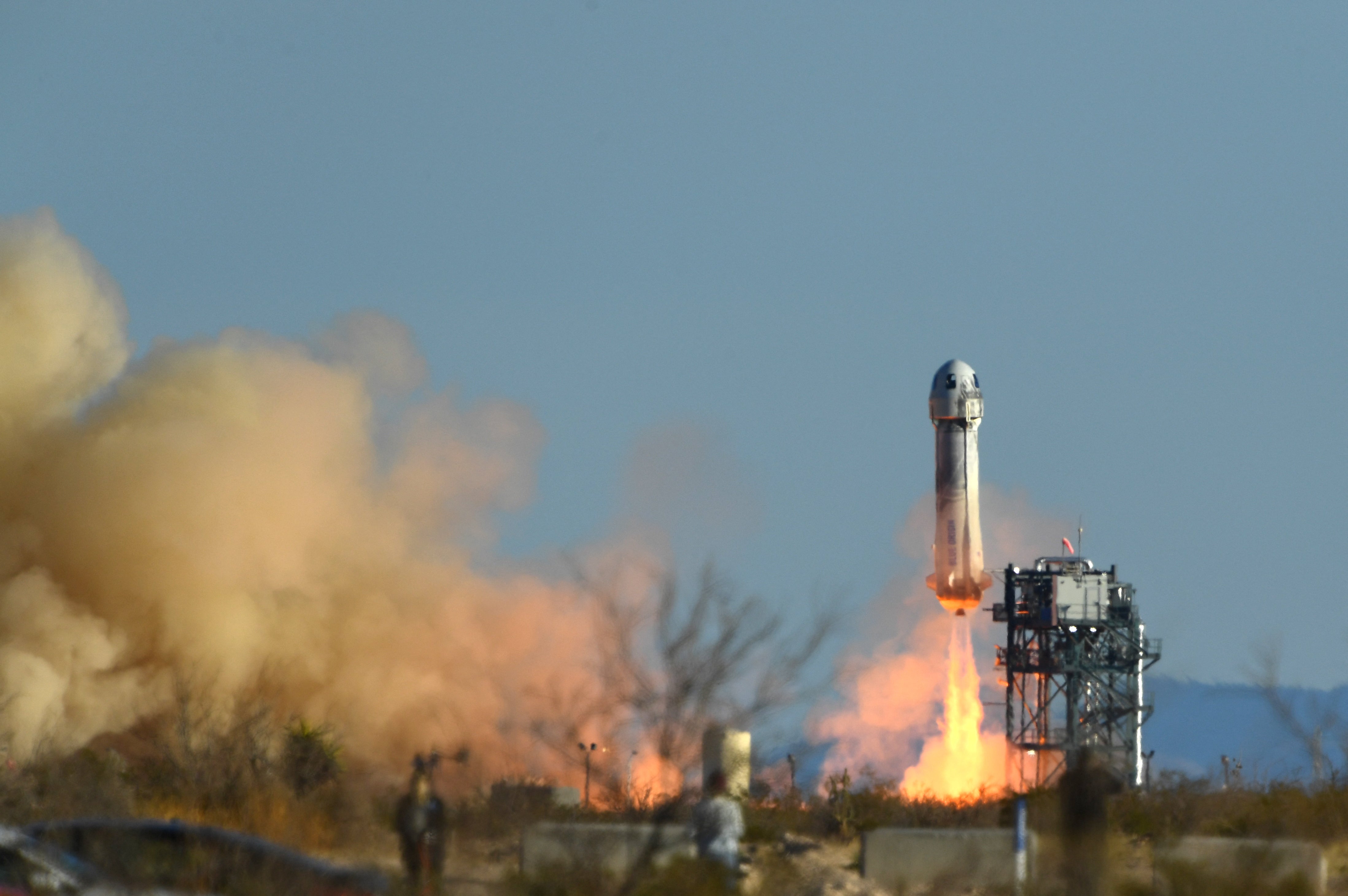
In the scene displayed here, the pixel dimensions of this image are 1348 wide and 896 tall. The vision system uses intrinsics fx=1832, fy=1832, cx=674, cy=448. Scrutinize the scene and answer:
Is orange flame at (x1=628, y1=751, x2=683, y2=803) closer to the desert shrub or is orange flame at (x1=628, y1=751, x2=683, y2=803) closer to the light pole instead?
the light pole

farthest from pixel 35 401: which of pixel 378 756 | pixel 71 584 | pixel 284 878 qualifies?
pixel 284 878

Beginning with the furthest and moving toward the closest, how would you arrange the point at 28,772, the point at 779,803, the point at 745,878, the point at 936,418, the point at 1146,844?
the point at 936,418 → the point at 779,803 → the point at 28,772 → the point at 1146,844 → the point at 745,878

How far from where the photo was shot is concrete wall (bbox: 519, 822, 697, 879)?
699 inches

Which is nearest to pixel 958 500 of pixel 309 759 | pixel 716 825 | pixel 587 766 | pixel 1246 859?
pixel 309 759

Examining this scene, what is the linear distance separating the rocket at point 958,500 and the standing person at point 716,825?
37.8m

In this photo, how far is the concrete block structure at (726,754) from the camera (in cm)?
1800

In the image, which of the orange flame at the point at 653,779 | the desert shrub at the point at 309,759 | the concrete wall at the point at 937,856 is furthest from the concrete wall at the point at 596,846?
the desert shrub at the point at 309,759

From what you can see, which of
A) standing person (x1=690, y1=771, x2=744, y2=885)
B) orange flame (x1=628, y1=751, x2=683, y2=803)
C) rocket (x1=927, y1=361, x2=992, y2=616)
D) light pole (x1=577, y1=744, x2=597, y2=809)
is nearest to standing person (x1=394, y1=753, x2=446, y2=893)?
orange flame (x1=628, y1=751, x2=683, y2=803)

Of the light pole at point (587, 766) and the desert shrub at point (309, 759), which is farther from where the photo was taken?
the desert shrub at point (309, 759)

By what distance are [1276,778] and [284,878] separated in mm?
18679

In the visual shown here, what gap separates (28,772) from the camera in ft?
81.8

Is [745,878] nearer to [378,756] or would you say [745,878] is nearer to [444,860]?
[444,860]

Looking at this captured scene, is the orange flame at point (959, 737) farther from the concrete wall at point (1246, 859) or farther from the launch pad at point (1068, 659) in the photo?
the concrete wall at point (1246, 859)

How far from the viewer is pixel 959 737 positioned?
5503 centimetres
